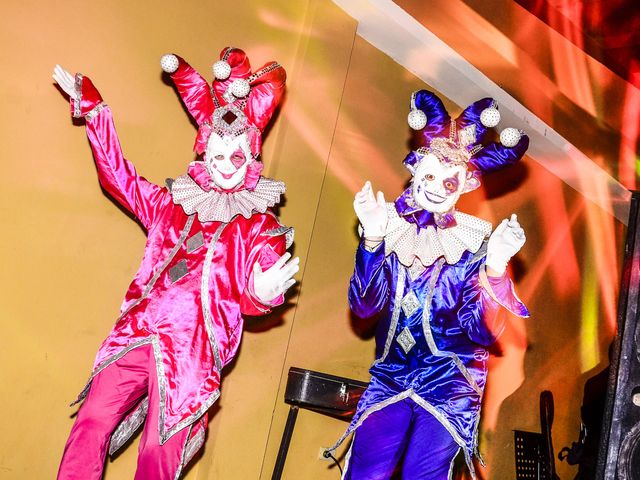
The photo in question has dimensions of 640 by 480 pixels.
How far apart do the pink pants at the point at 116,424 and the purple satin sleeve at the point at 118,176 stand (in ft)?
1.75

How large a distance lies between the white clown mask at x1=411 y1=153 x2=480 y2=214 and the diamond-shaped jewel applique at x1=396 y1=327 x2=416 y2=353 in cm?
43

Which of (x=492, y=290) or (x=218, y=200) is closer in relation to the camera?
(x=492, y=290)

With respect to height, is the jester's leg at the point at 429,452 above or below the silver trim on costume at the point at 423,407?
below

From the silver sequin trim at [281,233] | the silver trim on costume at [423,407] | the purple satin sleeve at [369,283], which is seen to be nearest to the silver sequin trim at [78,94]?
the silver sequin trim at [281,233]

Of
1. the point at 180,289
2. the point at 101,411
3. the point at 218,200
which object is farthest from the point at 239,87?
the point at 101,411

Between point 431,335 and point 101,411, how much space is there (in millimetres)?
1135

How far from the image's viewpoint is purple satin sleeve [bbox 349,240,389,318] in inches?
105

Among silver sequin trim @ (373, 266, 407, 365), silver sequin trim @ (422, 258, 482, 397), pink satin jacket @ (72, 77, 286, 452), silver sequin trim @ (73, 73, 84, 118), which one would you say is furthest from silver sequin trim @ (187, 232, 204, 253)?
silver sequin trim @ (422, 258, 482, 397)

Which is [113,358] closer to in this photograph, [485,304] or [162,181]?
[162,181]

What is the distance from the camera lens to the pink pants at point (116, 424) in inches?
97.6

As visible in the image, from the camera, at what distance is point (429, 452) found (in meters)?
2.60

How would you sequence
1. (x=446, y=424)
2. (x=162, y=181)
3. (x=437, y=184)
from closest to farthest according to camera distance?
(x=446, y=424) < (x=437, y=184) < (x=162, y=181)

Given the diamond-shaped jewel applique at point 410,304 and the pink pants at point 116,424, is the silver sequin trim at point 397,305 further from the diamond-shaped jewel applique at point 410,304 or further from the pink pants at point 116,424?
the pink pants at point 116,424

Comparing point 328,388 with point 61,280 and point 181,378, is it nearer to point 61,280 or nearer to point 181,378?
→ point 181,378
